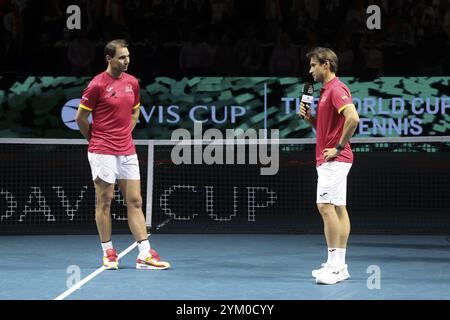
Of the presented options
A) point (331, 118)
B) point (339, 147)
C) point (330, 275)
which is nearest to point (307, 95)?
point (331, 118)

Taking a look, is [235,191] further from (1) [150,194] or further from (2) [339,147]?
(2) [339,147]

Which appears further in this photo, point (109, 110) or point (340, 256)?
point (109, 110)

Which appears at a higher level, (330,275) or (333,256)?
(333,256)

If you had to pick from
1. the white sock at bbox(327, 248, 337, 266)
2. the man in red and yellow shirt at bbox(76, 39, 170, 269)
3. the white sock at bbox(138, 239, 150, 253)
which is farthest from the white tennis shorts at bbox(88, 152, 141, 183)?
the white sock at bbox(327, 248, 337, 266)

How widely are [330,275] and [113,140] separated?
2416 millimetres

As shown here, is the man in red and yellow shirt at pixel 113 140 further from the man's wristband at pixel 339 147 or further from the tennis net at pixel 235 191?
the tennis net at pixel 235 191

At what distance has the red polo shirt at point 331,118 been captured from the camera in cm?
841

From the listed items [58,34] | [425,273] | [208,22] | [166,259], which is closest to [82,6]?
[58,34]

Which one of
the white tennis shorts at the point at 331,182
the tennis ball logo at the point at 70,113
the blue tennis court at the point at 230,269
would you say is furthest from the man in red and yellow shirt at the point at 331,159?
the tennis ball logo at the point at 70,113

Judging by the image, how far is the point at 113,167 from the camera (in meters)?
9.31

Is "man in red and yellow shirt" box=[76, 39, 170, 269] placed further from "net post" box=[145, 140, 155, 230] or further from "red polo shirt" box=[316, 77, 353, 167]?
"net post" box=[145, 140, 155, 230]

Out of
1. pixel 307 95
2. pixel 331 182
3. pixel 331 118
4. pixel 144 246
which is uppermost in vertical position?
pixel 307 95

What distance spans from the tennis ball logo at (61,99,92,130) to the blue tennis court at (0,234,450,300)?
3189mm

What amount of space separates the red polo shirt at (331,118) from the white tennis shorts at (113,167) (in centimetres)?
187
